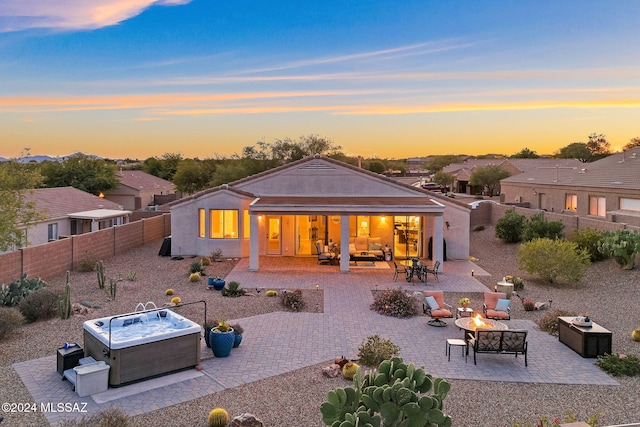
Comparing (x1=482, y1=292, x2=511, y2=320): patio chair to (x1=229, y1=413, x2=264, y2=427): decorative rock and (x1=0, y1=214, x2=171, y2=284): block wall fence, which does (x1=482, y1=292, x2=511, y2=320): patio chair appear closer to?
(x1=229, y1=413, x2=264, y2=427): decorative rock

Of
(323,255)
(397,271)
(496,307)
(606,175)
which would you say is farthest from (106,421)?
(606,175)

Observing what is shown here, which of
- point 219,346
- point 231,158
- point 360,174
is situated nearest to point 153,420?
point 219,346

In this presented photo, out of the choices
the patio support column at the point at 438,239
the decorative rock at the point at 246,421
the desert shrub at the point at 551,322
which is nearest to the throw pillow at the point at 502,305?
the desert shrub at the point at 551,322

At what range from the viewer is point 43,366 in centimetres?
987

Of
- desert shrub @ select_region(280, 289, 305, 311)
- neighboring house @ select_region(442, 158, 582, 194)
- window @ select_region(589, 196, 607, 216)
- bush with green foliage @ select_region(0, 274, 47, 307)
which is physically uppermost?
neighboring house @ select_region(442, 158, 582, 194)

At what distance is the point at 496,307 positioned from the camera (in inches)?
549

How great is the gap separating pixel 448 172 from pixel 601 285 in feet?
216

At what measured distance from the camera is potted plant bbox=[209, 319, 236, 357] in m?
10.5

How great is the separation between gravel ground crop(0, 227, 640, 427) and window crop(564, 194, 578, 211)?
63.2 ft

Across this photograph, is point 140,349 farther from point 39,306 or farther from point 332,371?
point 39,306

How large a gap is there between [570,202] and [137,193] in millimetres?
45077

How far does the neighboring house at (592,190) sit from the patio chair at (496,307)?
50.2ft

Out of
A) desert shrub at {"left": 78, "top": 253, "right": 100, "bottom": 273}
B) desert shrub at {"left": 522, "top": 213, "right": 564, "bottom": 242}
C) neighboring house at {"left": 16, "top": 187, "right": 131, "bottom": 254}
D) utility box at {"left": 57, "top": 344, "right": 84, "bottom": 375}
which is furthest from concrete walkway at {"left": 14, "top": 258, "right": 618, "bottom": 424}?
neighboring house at {"left": 16, "top": 187, "right": 131, "bottom": 254}

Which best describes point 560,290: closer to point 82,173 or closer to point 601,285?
point 601,285
